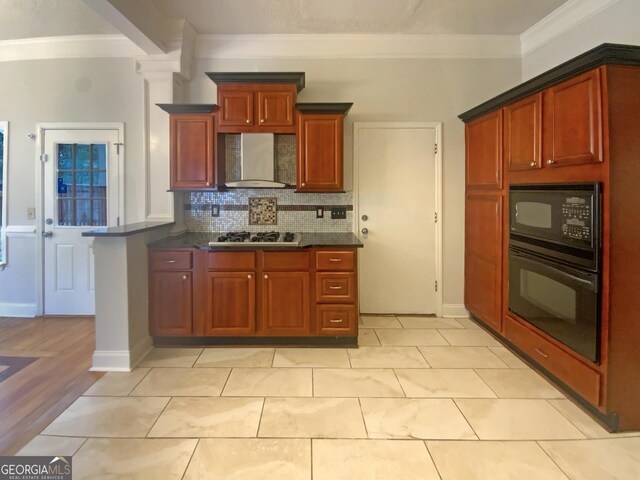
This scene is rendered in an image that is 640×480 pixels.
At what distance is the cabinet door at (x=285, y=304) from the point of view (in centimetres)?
307

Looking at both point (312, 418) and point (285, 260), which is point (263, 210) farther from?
point (312, 418)

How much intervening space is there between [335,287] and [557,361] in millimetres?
1638

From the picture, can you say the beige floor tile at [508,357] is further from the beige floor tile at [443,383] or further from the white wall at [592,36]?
the white wall at [592,36]

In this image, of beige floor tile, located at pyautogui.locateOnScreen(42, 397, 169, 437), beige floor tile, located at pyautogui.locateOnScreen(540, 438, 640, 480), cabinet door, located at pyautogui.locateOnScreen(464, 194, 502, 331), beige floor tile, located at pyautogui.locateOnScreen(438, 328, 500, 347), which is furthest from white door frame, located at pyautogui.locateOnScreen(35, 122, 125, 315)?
beige floor tile, located at pyautogui.locateOnScreen(540, 438, 640, 480)

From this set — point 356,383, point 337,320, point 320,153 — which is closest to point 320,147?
point 320,153

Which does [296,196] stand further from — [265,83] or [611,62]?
[611,62]

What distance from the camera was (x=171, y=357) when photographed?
9.61 ft

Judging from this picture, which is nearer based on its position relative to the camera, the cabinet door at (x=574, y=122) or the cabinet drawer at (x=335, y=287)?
the cabinet door at (x=574, y=122)

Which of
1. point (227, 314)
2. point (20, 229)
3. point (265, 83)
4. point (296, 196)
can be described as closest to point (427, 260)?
point (296, 196)

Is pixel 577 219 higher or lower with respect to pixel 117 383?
higher

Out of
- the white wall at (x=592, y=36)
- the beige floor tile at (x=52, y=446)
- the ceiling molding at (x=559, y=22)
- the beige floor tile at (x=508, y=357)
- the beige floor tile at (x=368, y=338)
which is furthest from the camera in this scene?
the beige floor tile at (x=368, y=338)

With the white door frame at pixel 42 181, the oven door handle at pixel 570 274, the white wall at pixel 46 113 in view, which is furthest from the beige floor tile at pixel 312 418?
the white door frame at pixel 42 181

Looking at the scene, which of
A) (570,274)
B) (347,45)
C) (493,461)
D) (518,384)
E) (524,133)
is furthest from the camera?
(347,45)

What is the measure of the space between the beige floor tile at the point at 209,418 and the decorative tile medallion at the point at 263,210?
1.88 m
